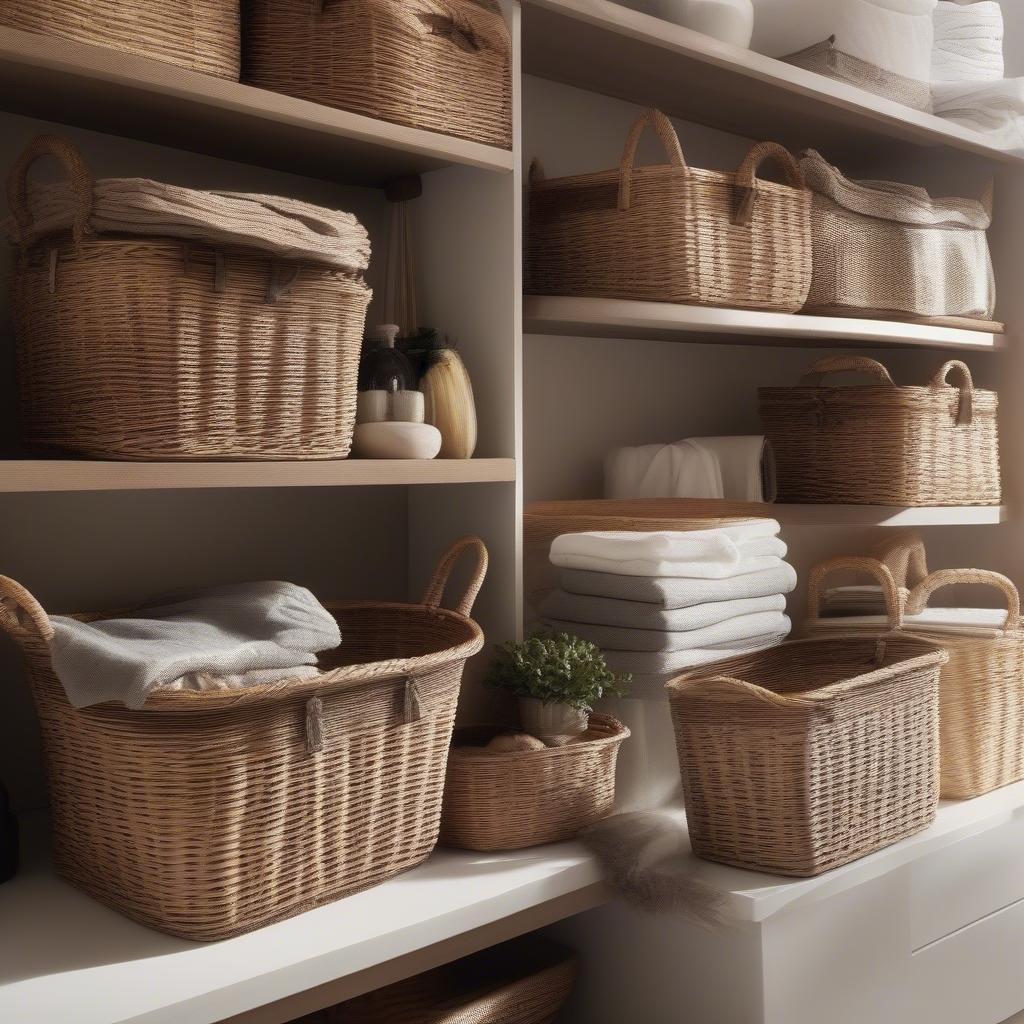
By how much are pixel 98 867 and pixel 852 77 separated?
5.53 feet

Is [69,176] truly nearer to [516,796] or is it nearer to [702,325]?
[516,796]

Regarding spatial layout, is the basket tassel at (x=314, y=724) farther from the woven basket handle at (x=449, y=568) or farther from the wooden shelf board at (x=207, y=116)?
the wooden shelf board at (x=207, y=116)

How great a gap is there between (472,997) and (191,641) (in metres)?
0.57

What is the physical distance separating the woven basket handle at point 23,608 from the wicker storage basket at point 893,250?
134cm

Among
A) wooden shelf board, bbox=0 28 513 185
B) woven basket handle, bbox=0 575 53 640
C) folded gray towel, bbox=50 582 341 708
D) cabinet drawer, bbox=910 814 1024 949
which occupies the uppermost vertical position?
wooden shelf board, bbox=0 28 513 185

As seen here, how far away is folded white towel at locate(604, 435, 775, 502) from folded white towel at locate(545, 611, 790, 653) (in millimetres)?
296

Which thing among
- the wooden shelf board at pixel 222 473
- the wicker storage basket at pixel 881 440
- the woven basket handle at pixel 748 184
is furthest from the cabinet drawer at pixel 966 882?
the woven basket handle at pixel 748 184

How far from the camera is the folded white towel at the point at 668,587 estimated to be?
5.13ft

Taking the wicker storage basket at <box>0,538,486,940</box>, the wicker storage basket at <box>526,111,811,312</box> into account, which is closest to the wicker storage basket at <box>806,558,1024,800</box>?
the wicker storage basket at <box>526,111,811,312</box>

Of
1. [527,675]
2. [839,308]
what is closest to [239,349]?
[527,675]

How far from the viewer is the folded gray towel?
1077 mm

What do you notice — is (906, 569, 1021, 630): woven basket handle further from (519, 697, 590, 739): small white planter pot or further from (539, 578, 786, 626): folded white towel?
(519, 697, 590, 739): small white planter pot

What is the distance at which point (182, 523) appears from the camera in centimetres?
157

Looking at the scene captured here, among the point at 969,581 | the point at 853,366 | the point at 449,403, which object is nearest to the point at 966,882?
the point at 969,581
